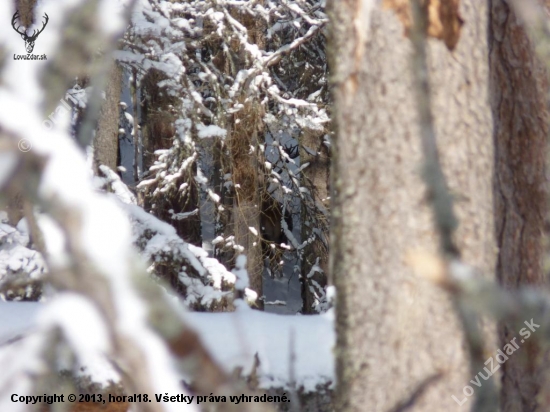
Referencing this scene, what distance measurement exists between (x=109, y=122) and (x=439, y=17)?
16.2 feet

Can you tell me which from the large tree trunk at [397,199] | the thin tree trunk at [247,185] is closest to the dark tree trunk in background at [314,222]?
the thin tree trunk at [247,185]

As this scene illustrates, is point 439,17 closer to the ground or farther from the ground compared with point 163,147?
farther from the ground

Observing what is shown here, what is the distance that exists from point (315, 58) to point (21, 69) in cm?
800

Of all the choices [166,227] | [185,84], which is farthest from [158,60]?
[166,227]

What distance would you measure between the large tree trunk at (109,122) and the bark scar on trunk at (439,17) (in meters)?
4.40

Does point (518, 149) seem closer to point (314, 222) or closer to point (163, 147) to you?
point (314, 222)

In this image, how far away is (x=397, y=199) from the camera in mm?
1533

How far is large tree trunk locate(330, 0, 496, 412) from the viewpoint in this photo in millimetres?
1534

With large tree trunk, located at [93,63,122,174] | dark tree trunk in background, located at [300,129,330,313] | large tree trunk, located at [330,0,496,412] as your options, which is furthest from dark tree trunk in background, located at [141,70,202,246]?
large tree trunk, located at [330,0,496,412]

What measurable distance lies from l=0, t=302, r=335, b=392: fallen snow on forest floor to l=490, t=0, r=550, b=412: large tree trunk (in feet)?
3.05

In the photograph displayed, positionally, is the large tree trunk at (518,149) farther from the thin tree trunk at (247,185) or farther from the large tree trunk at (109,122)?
the thin tree trunk at (247,185)

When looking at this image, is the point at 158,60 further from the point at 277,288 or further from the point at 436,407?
the point at 277,288

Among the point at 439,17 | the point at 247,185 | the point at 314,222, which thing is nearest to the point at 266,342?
the point at 439,17

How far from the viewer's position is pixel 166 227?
16.9 ft
